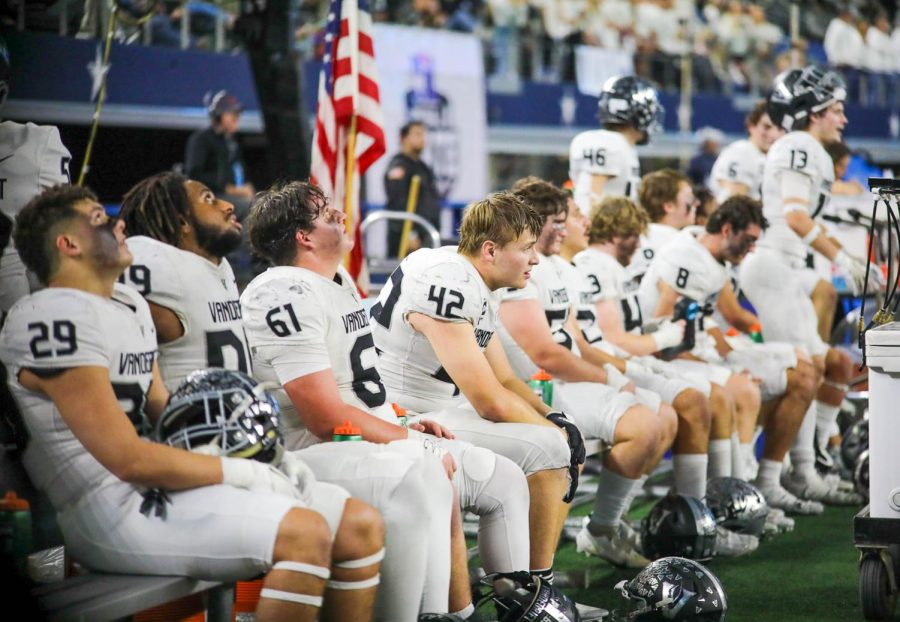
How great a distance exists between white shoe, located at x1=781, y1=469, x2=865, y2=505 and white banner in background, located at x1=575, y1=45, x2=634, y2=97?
30.9 feet

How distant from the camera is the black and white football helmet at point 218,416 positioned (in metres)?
3.31

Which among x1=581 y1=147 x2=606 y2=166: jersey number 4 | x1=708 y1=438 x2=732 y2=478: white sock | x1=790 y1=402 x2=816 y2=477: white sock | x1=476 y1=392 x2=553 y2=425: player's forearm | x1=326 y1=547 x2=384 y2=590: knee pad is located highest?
x1=581 y1=147 x2=606 y2=166: jersey number 4

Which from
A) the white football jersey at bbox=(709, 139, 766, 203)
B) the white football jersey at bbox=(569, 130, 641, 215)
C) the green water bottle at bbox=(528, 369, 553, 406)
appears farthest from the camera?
the white football jersey at bbox=(709, 139, 766, 203)

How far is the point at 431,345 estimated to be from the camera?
4.52 metres

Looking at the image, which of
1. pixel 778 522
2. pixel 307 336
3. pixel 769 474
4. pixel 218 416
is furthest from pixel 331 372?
pixel 769 474

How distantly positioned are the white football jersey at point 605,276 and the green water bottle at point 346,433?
2313 mm

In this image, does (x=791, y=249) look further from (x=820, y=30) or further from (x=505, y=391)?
(x=820, y=30)

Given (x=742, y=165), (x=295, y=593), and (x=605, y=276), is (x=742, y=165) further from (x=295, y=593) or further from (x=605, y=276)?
(x=295, y=593)

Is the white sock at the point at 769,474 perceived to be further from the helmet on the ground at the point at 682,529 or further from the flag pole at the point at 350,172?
the flag pole at the point at 350,172

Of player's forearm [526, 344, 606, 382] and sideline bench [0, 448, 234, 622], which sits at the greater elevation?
player's forearm [526, 344, 606, 382]

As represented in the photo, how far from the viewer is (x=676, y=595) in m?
4.18

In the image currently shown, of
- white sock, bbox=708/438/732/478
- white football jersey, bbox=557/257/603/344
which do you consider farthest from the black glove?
white sock, bbox=708/438/732/478

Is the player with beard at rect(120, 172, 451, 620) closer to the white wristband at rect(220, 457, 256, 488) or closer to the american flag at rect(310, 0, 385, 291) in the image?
the white wristband at rect(220, 457, 256, 488)

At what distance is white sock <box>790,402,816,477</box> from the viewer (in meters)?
7.13
